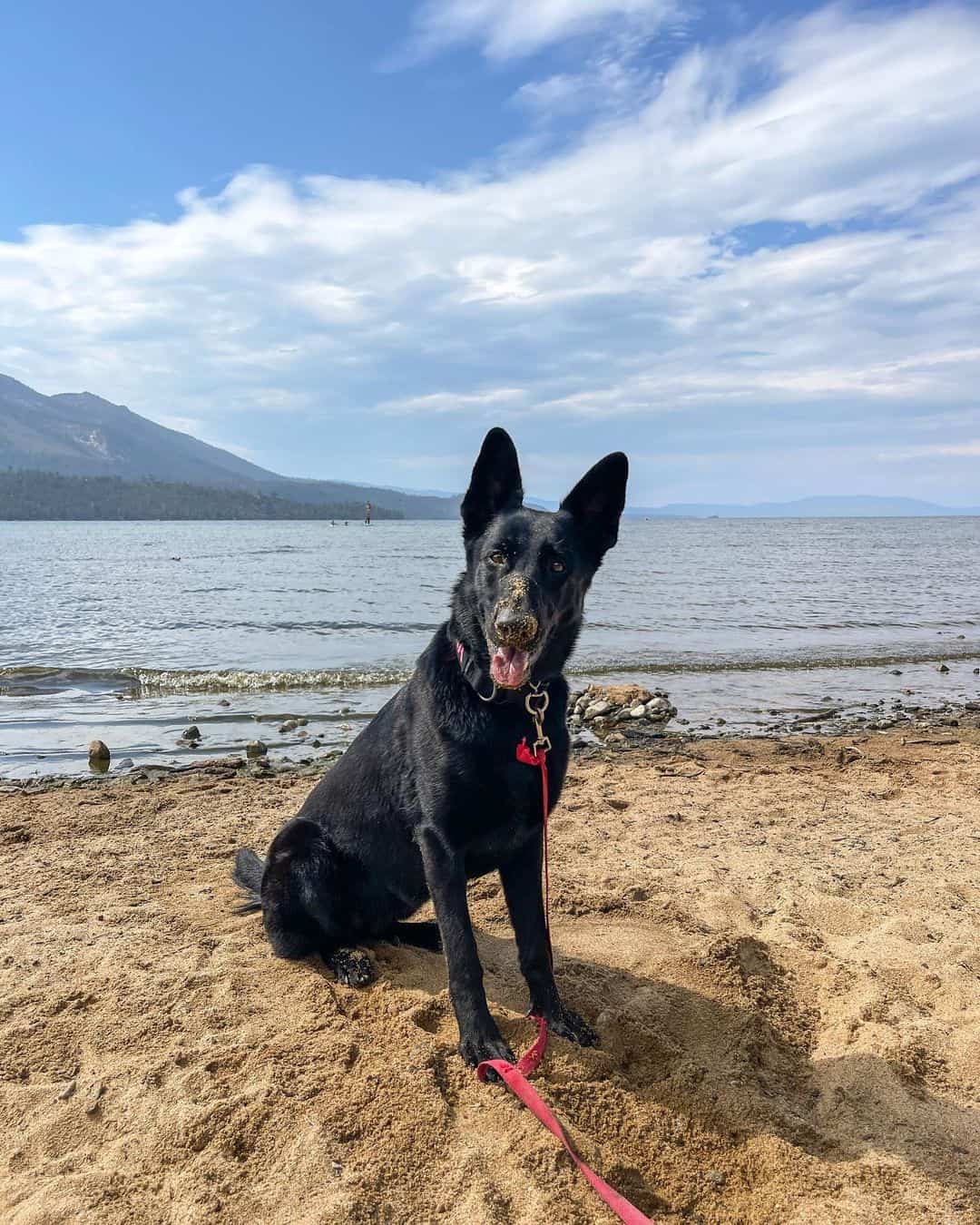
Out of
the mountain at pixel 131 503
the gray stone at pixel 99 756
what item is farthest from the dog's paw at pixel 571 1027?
the mountain at pixel 131 503

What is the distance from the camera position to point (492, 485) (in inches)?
139

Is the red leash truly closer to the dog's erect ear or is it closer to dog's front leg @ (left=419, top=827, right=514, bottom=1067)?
dog's front leg @ (left=419, top=827, right=514, bottom=1067)

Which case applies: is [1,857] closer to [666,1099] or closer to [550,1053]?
[550,1053]

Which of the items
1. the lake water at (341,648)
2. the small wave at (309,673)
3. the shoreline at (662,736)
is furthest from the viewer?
the small wave at (309,673)

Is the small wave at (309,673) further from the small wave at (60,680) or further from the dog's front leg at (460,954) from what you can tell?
the dog's front leg at (460,954)

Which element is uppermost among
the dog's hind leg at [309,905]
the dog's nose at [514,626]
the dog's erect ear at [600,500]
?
the dog's erect ear at [600,500]

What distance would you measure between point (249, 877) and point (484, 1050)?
1954mm

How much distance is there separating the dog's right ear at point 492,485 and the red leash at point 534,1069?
86cm

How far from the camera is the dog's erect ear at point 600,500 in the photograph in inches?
138

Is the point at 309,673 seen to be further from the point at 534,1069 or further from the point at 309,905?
the point at 534,1069

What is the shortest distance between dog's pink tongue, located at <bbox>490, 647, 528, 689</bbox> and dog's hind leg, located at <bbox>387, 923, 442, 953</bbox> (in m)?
1.70

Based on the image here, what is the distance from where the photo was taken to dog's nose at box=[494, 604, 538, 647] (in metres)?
2.88

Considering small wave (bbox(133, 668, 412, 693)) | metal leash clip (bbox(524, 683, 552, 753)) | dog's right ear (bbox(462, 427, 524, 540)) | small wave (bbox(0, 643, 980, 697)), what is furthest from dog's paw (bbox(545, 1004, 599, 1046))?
small wave (bbox(0, 643, 980, 697))

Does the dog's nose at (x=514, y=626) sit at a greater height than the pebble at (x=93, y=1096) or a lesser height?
greater
